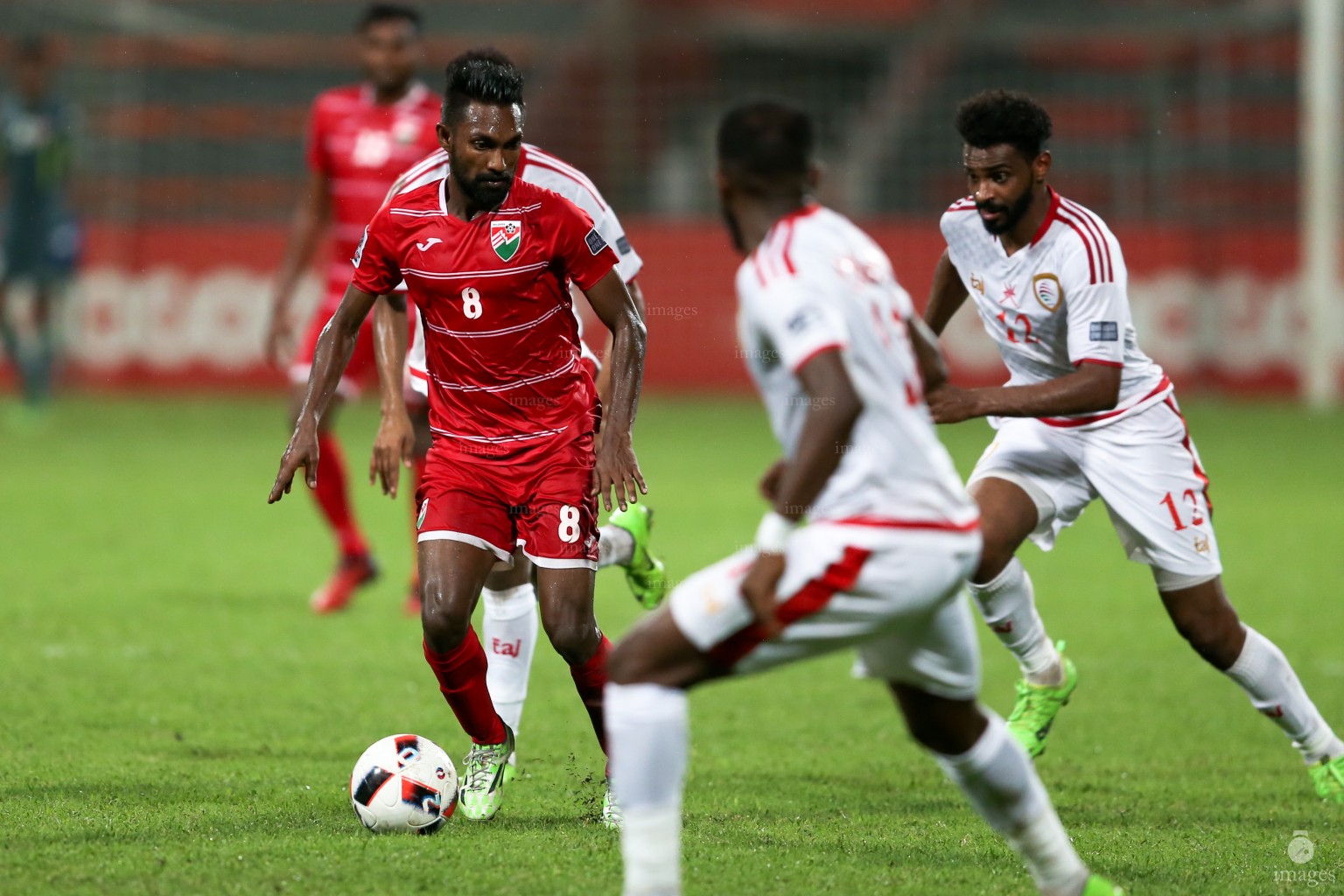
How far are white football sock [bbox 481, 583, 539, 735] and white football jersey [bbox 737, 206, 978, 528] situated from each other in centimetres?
210

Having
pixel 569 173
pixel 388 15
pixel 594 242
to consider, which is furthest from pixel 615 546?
pixel 388 15

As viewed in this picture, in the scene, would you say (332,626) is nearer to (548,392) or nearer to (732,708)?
(732,708)

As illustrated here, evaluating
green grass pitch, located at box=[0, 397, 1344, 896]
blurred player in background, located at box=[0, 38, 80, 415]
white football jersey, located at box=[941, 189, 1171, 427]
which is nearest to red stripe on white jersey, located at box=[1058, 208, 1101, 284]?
white football jersey, located at box=[941, 189, 1171, 427]

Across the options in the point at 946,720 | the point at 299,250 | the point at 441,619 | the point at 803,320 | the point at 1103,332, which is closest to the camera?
the point at 803,320

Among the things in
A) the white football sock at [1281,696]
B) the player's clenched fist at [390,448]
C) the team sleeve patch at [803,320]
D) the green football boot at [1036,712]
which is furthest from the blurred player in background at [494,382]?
the white football sock at [1281,696]

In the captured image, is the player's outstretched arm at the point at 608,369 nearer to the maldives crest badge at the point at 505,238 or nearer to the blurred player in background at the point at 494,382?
the blurred player in background at the point at 494,382

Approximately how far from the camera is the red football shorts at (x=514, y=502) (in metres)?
5.08

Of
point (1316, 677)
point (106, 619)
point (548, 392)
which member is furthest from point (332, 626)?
point (1316, 677)

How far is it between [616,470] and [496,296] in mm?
647

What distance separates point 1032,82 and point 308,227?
16339mm

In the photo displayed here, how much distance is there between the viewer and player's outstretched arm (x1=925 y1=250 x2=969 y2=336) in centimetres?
590

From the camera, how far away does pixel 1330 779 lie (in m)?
5.54

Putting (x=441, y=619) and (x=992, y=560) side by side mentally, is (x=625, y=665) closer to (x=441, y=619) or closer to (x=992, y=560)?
(x=441, y=619)

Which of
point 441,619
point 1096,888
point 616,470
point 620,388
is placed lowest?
point 1096,888
